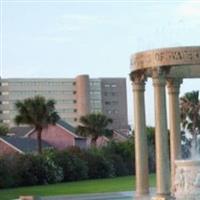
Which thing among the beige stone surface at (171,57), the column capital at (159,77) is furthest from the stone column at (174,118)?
the column capital at (159,77)

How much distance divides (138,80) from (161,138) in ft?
7.44

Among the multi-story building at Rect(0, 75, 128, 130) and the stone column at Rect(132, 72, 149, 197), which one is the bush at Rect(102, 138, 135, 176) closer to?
the stone column at Rect(132, 72, 149, 197)

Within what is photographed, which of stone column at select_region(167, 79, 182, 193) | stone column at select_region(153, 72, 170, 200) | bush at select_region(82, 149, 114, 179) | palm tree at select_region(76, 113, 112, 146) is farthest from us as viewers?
palm tree at select_region(76, 113, 112, 146)

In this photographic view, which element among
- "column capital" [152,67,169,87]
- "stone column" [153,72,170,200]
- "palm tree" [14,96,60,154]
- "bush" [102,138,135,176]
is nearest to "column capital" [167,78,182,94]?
"column capital" [152,67,169,87]

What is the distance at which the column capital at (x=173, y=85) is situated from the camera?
23422mm

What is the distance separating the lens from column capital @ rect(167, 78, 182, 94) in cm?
2342

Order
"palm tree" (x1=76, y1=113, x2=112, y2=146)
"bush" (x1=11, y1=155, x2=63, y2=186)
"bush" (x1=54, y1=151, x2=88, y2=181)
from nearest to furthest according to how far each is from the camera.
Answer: "bush" (x1=11, y1=155, x2=63, y2=186)
"bush" (x1=54, y1=151, x2=88, y2=181)
"palm tree" (x1=76, y1=113, x2=112, y2=146)

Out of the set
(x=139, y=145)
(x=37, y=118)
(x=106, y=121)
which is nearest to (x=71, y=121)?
(x=106, y=121)

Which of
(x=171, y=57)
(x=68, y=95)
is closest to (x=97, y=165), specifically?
(x=171, y=57)

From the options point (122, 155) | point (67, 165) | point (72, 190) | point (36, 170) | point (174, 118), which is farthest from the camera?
point (122, 155)

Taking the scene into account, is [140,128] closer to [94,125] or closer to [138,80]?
[138,80]

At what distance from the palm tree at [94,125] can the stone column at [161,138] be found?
5963 cm

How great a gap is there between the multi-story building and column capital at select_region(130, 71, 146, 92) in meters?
153

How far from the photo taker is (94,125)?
81.2 meters
